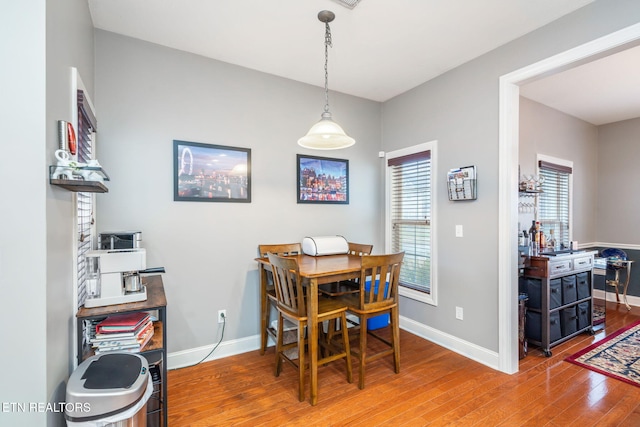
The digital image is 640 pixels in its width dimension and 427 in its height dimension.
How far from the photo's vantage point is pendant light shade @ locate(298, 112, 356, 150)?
225cm

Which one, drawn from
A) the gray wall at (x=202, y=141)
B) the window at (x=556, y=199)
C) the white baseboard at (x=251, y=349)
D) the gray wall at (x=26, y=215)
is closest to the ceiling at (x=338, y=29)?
the gray wall at (x=202, y=141)

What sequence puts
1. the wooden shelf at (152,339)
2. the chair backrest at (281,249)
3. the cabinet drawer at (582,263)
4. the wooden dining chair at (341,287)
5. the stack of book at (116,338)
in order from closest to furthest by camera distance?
the wooden shelf at (152,339), the stack of book at (116,338), the wooden dining chair at (341,287), the chair backrest at (281,249), the cabinet drawer at (582,263)

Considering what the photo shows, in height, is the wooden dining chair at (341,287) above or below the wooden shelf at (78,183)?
below

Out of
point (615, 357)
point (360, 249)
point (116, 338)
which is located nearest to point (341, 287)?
point (360, 249)

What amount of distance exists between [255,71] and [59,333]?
104 inches

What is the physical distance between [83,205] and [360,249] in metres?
2.36

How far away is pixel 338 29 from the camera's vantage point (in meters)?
2.36

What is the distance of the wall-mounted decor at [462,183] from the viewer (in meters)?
2.74

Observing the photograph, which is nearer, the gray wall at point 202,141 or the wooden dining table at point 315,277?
the wooden dining table at point 315,277

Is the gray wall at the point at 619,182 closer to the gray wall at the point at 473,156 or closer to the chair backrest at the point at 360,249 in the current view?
the gray wall at the point at 473,156

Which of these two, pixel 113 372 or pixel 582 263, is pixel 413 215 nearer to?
pixel 582 263

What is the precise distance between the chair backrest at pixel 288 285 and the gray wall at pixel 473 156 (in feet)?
5.43

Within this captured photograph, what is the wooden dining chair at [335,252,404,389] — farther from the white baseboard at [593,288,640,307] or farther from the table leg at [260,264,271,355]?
the white baseboard at [593,288,640,307]

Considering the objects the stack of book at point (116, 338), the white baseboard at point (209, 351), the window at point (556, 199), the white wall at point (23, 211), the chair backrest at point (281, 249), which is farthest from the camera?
the window at point (556, 199)
